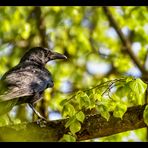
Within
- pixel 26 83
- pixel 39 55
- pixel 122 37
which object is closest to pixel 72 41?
pixel 122 37

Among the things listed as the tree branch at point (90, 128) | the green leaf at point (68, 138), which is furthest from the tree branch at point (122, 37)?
the green leaf at point (68, 138)

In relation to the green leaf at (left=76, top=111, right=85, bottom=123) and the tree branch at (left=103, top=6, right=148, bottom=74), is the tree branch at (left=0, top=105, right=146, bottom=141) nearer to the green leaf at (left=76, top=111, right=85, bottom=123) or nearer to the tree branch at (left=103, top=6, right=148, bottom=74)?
the green leaf at (left=76, top=111, right=85, bottom=123)

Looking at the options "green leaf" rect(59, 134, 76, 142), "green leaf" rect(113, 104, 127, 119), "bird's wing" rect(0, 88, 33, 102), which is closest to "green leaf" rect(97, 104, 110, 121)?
"green leaf" rect(113, 104, 127, 119)

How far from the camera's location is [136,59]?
37.0 feet

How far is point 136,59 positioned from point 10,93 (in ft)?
16.7

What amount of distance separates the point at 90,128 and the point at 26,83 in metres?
1.14

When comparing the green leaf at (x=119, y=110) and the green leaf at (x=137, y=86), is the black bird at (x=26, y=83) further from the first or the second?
the green leaf at (x=137, y=86)

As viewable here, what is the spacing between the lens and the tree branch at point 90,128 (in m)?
6.15

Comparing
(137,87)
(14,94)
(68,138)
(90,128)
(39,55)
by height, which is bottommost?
(68,138)

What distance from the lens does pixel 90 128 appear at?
6180 mm

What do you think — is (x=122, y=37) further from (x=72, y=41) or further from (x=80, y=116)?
(x=80, y=116)

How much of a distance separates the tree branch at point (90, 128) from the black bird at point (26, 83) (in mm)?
433

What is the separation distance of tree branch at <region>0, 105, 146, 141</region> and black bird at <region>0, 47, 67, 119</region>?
0.43 m
